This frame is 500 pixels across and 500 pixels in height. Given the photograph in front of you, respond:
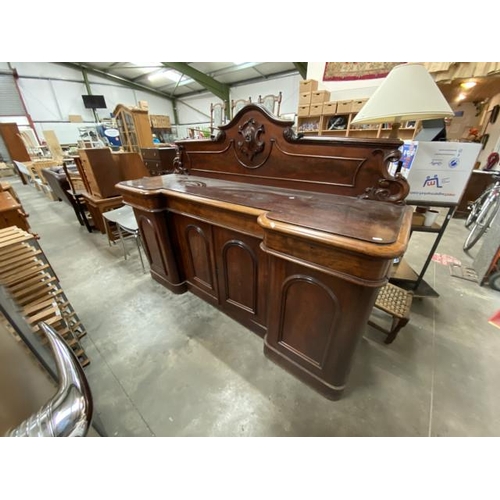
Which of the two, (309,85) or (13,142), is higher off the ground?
(309,85)

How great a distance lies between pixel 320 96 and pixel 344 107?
1.66ft

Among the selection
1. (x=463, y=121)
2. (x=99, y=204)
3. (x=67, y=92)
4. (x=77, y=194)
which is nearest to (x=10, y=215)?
(x=99, y=204)

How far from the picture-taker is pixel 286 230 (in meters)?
0.82

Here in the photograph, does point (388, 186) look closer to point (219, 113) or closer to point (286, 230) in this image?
point (286, 230)

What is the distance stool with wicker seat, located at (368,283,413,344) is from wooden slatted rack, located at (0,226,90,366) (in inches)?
76.4

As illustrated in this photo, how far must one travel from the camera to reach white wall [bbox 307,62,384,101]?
365cm

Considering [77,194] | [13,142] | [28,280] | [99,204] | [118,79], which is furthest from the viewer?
[118,79]

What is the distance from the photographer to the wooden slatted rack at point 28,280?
1081 mm

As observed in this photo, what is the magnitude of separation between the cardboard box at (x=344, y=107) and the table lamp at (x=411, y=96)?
337 centimetres

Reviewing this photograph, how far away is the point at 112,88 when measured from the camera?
9.80 m

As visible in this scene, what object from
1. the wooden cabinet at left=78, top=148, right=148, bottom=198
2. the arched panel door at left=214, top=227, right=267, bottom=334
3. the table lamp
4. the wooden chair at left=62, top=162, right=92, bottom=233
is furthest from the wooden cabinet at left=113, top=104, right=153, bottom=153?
the table lamp

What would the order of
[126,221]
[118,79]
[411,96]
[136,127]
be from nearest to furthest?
[411,96], [126,221], [136,127], [118,79]

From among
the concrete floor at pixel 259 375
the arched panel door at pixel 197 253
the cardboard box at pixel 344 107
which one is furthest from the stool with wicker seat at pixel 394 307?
the cardboard box at pixel 344 107
